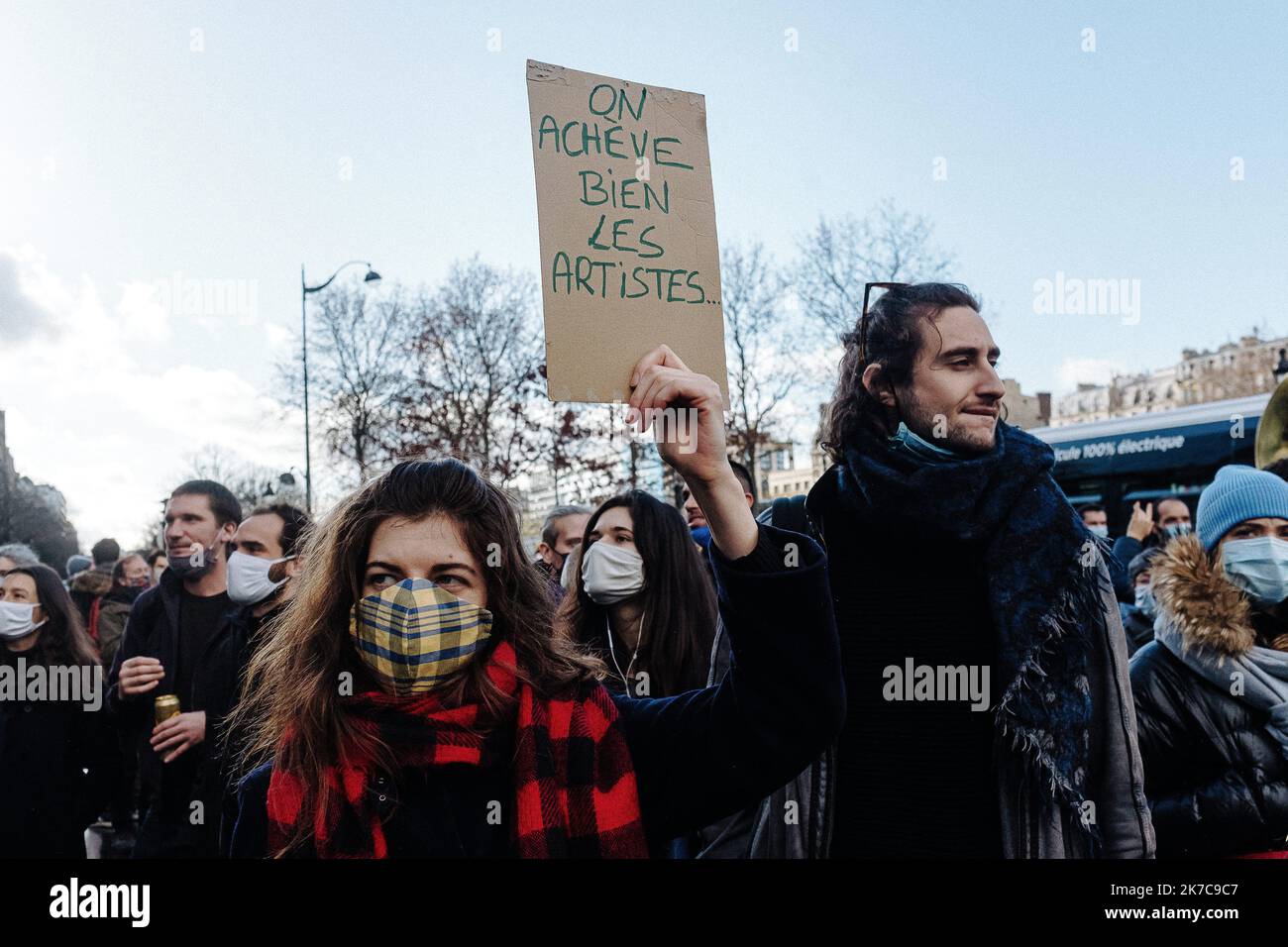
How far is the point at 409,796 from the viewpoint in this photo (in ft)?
5.45

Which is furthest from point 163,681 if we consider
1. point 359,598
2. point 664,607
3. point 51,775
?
point 359,598

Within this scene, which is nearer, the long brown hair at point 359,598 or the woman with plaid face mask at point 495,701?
the woman with plaid face mask at point 495,701

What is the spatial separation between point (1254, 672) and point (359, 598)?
2.15 meters

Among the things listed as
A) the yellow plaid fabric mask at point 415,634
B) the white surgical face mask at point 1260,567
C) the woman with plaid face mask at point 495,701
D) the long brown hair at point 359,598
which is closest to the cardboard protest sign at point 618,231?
the woman with plaid face mask at point 495,701

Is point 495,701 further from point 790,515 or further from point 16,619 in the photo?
point 16,619

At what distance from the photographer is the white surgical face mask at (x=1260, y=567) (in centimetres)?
262

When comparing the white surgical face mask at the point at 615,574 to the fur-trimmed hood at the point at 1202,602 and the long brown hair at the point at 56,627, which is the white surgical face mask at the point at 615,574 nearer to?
the fur-trimmed hood at the point at 1202,602

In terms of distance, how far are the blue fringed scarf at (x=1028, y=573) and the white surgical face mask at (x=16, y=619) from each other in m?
3.79

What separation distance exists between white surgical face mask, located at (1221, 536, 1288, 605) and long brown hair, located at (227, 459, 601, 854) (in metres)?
1.88

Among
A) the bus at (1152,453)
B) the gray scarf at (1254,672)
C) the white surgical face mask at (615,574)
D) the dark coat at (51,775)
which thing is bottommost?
the dark coat at (51,775)

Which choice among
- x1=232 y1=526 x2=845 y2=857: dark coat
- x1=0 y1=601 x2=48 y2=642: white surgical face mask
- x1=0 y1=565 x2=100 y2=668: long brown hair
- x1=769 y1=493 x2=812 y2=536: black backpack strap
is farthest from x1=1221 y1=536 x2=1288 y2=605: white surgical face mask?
x1=0 y1=601 x2=48 y2=642: white surgical face mask

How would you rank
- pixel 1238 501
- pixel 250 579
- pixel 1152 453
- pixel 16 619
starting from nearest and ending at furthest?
pixel 1238 501, pixel 250 579, pixel 16 619, pixel 1152 453

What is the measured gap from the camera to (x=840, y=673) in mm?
1636
